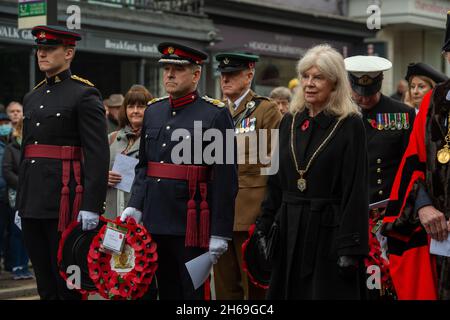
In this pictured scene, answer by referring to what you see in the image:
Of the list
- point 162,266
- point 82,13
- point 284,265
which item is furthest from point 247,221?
point 82,13

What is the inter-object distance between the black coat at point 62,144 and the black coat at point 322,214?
1.55m

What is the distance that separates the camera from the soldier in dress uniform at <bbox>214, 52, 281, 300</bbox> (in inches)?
269

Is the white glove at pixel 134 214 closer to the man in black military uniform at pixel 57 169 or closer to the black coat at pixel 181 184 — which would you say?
the black coat at pixel 181 184

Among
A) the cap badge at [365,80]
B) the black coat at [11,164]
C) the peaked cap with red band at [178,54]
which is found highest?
the peaked cap with red band at [178,54]

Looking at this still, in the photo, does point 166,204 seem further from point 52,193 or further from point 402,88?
point 402,88

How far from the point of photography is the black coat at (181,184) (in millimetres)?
5734

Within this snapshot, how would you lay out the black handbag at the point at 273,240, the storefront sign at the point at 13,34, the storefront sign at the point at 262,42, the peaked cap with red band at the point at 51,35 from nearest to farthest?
the black handbag at the point at 273,240
the peaked cap with red band at the point at 51,35
the storefront sign at the point at 13,34
the storefront sign at the point at 262,42

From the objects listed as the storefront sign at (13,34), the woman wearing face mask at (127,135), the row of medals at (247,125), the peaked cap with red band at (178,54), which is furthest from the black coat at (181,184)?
the storefront sign at (13,34)

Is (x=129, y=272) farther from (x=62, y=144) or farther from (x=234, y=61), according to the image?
(x=234, y=61)

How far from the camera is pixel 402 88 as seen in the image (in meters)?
15.1

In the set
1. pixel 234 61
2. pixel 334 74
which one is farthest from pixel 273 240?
pixel 234 61

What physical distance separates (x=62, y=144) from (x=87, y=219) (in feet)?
1.74

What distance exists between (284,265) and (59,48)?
7.68 feet

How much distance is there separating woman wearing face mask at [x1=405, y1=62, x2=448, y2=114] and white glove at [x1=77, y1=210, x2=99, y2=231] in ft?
9.22
